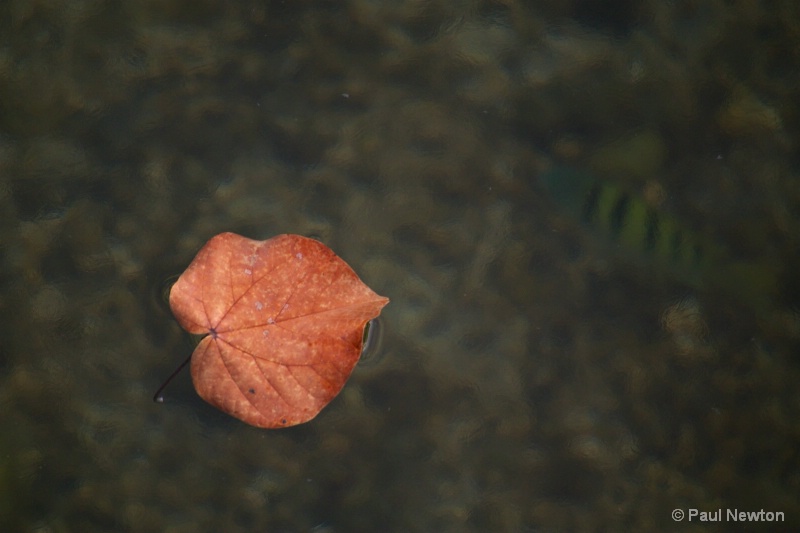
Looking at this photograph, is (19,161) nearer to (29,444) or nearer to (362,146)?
(29,444)

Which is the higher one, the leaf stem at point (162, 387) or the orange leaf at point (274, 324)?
the orange leaf at point (274, 324)

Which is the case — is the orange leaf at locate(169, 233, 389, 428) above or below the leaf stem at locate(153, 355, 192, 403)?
above

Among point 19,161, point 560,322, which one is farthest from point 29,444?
point 560,322

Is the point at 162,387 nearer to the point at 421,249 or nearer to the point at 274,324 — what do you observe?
the point at 274,324

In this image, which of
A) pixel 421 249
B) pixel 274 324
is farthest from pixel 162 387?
pixel 421 249
